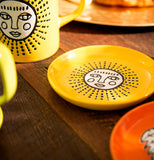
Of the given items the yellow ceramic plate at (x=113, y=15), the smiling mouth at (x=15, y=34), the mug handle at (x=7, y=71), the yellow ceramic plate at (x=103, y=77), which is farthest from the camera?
the yellow ceramic plate at (x=113, y=15)

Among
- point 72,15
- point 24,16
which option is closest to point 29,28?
point 24,16

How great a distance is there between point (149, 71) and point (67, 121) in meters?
0.21

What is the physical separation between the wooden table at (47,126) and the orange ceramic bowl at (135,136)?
1.1 inches

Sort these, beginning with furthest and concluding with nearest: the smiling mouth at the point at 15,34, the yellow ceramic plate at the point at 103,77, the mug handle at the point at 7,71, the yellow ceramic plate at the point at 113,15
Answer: the yellow ceramic plate at the point at 113,15 < the smiling mouth at the point at 15,34 < the yellow ceramic plate at the point at 103,77 < the mug handle at the point at 7,71

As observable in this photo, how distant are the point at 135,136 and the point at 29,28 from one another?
0.33 m

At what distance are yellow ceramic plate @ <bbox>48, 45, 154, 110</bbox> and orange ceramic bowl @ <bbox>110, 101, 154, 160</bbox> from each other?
3 cm

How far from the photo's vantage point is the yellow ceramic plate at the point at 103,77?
46 centimetres

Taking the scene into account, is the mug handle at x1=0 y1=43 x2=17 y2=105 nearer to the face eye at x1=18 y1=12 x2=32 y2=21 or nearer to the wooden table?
the wooden table

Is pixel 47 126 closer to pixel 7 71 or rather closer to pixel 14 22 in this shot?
pixel 7 71

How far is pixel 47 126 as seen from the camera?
439 millimetres

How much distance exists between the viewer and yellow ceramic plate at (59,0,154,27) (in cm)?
75

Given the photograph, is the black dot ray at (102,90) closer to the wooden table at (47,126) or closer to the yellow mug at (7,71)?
the wooden table at (47,126)

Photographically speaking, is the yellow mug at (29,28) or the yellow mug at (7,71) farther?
the yellow mug at (29,28)

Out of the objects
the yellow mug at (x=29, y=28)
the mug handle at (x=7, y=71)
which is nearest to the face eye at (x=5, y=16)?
the yellow mug at (x=29, y=28)
